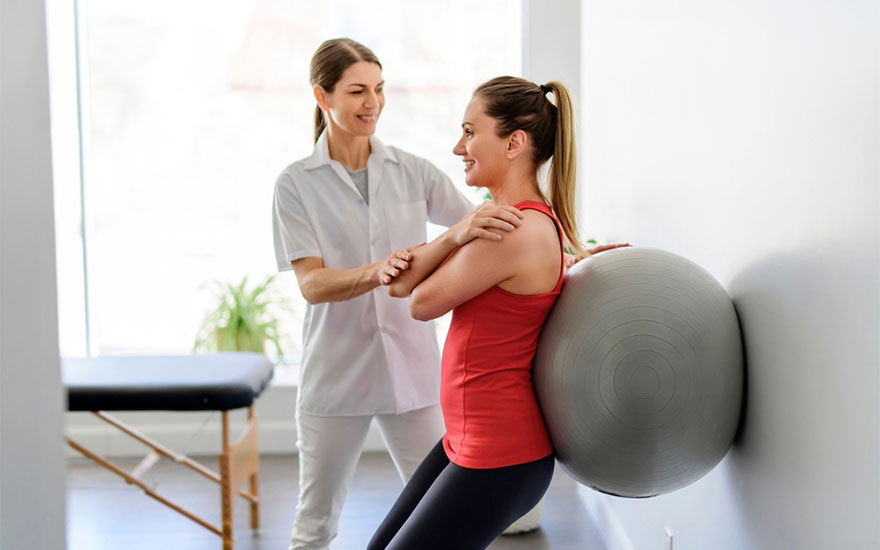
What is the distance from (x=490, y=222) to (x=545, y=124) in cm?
30

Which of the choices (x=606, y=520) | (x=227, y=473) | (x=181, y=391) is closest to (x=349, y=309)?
(x=181, y=391)

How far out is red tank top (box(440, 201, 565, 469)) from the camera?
1573 mm

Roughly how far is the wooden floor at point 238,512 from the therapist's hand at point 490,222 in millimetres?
1717

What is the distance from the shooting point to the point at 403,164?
231 centimetres

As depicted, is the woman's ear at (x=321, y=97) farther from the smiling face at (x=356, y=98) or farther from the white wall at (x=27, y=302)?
the white wall at (x=27, y=302)

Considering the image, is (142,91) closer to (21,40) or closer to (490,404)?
(490,404)

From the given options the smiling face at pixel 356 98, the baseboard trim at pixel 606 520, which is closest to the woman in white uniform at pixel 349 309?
the smiling face at pixel 356 98

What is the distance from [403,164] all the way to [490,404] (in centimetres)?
92

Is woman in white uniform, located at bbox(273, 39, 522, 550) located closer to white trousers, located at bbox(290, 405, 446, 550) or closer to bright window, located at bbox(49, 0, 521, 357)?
white trousers, located at bbox(290, 405, 446, 550)

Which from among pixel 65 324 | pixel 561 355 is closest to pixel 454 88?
pixel 65 324

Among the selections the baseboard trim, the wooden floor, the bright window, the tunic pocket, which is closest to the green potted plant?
the bright window

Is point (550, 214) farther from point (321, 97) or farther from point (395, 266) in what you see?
point (321, 97)

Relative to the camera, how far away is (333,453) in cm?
219

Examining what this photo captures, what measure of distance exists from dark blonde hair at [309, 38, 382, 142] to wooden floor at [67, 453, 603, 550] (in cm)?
169
